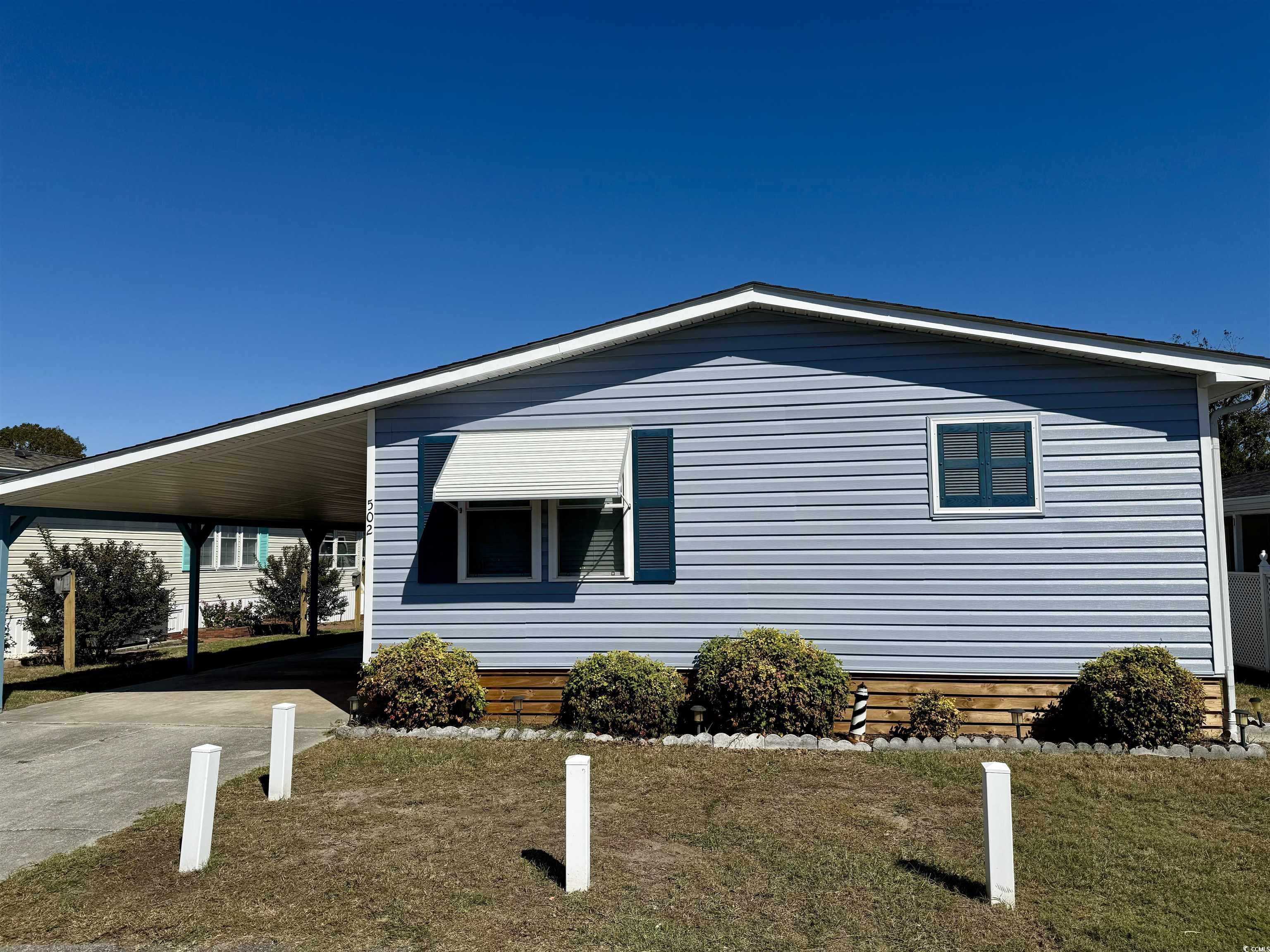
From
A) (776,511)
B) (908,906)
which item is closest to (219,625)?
(776,511)

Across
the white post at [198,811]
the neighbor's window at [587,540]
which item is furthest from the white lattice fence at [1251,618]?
the white post at [198,811]

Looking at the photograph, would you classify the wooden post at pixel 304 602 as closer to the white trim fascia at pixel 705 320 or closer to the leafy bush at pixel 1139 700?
the white trim fascia at pixel 705 320

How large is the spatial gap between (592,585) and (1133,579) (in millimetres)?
5320

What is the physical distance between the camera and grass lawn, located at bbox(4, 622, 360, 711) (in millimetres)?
11586

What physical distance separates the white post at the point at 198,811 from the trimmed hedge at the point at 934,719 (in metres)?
5.99

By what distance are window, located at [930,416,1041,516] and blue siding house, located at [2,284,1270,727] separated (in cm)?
2

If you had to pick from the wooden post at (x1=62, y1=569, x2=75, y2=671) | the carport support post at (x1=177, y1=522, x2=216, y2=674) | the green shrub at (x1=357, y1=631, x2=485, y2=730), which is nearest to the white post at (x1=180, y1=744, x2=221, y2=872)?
the green shrub at (x1=357, y1=631, x2=485, y2=730)

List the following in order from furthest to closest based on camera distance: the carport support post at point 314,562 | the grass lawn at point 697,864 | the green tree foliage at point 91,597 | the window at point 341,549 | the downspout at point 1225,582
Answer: the window at point 341,549 → the carport support post at point 314,562 → the green tree foliage at point 91,597 → the downspout at point 1225,582 → the grass lawn at point 697,864

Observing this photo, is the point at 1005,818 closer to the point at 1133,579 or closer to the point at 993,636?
the point at 993,636

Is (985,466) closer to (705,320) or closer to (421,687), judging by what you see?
(705,320)

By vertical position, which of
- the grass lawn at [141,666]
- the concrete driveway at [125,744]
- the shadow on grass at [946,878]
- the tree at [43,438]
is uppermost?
the tree at [43,438]

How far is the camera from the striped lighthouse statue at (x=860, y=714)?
787cm

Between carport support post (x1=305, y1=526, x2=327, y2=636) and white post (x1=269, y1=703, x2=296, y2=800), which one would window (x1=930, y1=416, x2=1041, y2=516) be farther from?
carport support post (x1=305, y1=526, x2=327, y2=636)

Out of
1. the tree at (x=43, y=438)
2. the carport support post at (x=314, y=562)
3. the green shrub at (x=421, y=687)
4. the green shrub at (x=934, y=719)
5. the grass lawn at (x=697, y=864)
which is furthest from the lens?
the tree at (x=43, y=438)
